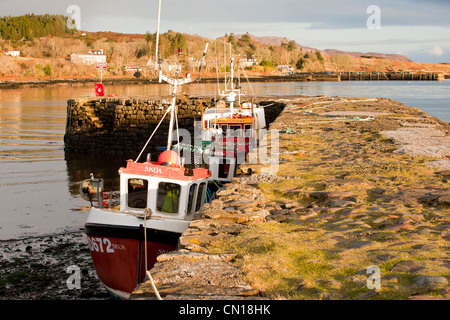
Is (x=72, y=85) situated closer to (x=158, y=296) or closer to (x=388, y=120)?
(x=388, y=120)

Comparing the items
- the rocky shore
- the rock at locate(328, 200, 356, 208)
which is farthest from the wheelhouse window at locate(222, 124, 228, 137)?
the rock at locate(328, 200, 356, 208)

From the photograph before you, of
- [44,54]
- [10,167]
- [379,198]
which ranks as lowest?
[10,167]

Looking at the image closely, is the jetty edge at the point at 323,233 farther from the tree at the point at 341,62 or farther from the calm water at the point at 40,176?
the tree at the point at 341,62

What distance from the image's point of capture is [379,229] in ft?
22.0

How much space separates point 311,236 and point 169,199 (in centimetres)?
409

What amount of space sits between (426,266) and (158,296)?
260 centimetres

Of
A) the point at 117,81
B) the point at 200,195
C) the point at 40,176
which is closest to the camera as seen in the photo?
the point at 200,195

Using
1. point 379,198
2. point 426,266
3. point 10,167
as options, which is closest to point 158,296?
point 426,266

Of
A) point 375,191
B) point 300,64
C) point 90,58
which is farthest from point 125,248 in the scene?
point 300,64

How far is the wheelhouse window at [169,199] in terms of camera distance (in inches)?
396

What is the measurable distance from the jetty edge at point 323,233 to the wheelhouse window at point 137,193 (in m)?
1.73

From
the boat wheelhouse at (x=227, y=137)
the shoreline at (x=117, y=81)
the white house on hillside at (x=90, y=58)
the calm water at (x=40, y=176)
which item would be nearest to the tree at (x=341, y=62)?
the shoreline at (x=117, y=81)

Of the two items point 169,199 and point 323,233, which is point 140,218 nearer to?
point 169,199

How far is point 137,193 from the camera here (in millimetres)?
10203
